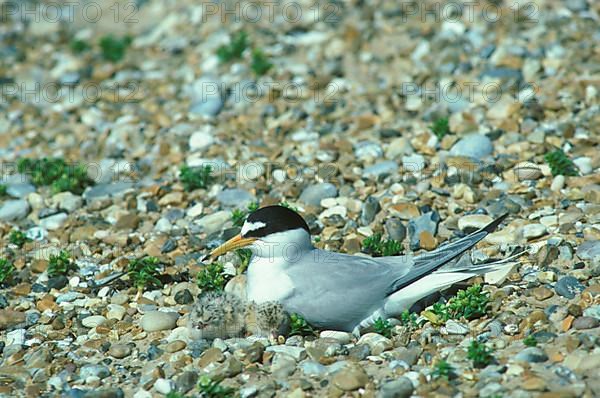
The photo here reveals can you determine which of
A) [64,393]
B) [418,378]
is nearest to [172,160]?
[64,393]

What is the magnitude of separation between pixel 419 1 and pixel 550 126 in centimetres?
273

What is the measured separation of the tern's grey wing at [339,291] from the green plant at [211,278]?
657 millimetres

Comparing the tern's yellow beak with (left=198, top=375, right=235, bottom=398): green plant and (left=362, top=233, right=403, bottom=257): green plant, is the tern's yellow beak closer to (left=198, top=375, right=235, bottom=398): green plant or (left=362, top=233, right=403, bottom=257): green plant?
(left=362, top=233, right=403, bottom=257): green plant

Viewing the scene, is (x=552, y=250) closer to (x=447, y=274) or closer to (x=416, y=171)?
(x=447, y=274)

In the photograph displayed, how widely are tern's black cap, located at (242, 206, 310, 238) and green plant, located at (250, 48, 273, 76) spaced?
3621 millimetres

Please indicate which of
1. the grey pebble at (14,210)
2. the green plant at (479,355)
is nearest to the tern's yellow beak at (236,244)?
the green plant at (479,355)

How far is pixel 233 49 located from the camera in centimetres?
899

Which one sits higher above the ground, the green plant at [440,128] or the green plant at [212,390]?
the green plant at [440,128]

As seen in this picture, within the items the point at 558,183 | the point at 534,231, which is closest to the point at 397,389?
the point at 534,231

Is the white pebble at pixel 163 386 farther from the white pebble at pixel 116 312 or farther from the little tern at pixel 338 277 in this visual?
the white pebble at pixel 116 312

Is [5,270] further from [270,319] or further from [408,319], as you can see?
[408,319]

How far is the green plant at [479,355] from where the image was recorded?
4.39 m

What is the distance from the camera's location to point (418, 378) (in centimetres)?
436

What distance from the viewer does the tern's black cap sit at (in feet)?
16.9
